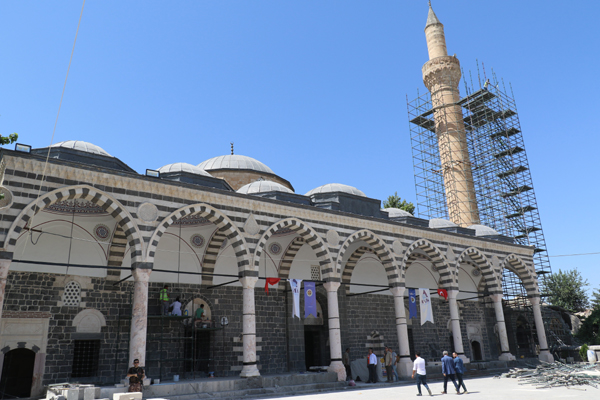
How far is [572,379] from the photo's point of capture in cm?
1028

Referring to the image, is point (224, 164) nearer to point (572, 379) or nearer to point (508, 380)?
point (508, 380)

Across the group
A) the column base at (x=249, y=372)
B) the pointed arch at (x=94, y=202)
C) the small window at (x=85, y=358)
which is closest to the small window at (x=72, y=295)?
the small window at (x=85, y=358)

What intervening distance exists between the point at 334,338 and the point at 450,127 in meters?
16.2

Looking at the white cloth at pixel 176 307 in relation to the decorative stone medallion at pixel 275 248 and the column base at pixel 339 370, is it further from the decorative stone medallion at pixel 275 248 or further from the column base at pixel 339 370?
the column base at pixel 339 370

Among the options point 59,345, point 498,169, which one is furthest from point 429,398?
point 498,169

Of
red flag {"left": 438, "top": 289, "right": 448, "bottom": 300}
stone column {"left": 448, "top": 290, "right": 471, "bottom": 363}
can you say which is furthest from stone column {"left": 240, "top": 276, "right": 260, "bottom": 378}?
stone column {"left": 448, "top": 290, "right": 471, "bottom": 363}

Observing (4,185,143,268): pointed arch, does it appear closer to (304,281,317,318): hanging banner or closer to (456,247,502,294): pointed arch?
(304,281,317,318): hanging banner

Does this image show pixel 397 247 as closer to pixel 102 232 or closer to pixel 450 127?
pixel 102 232

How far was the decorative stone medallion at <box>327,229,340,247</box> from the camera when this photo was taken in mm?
13508

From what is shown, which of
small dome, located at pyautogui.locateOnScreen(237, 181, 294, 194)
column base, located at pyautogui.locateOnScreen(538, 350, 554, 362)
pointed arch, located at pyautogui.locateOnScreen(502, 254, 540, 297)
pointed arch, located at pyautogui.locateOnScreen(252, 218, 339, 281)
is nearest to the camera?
pointed arch, located at pyautogui.locateOnScreen(252, 218, 339, 281)

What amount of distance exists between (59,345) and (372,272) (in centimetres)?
1106

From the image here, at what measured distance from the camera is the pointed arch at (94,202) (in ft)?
29.4

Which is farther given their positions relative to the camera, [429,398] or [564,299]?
[564,299]

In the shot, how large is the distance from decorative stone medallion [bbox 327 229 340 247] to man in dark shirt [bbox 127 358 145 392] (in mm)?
6253
